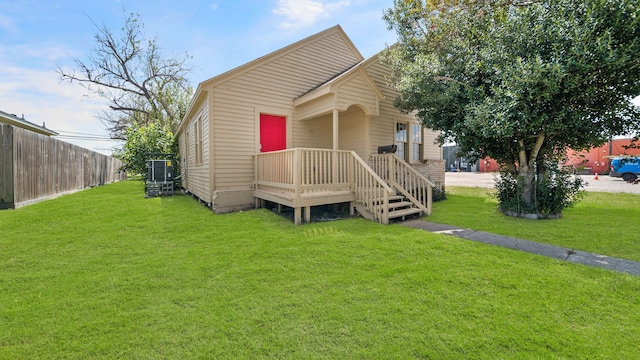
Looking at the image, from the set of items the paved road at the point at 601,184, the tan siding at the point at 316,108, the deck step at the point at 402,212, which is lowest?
the deck step at the point at 402,212

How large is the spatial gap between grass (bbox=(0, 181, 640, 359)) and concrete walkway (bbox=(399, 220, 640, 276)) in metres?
0.32

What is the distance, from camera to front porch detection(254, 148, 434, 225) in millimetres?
5809

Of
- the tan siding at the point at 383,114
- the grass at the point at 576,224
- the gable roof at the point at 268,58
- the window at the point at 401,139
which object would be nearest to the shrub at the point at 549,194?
the grass at the point at 576,224

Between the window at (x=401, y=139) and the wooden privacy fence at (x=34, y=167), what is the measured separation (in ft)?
36.6

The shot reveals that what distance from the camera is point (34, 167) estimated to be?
7906 millimetres

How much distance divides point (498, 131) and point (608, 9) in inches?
98.5

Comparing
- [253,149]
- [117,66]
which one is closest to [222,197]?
[253,149]

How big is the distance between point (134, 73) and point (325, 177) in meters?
23.6

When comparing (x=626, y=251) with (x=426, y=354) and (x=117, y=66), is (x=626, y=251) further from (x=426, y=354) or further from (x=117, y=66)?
(x=117, y=66)

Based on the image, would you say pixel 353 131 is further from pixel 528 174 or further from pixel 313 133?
pixel 528 174

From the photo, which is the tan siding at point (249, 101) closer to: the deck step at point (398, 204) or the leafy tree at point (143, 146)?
the deck step at point (398, 204)

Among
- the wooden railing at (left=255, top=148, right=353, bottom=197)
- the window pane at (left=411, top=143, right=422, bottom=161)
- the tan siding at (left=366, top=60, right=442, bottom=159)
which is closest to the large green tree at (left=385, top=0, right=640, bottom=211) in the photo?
the tan siding at (left=366, top=60, right=442, bottom=159)

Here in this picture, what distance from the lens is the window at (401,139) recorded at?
32.5 feet

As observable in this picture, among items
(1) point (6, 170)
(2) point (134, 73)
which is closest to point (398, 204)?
(1) point (6, 170)
